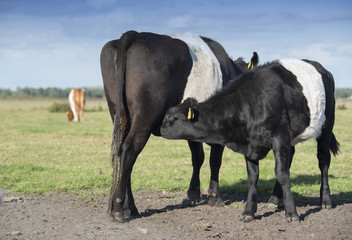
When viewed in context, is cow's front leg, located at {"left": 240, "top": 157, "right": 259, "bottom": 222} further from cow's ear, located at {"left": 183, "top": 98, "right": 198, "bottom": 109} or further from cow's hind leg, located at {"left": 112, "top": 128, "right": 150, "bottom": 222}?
cow's hind leg, located at {"left": 112, "top": 128, "right": 150, "bottom": 222}

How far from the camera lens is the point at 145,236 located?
17.6ft

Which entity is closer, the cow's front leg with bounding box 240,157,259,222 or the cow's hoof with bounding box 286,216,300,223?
the cow's hoof with bounding box 286,216,300,223

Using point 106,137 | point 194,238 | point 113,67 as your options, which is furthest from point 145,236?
point 106,137

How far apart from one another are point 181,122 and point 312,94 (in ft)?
6.61

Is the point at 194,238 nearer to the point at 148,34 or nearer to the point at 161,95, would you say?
the point at 161,95

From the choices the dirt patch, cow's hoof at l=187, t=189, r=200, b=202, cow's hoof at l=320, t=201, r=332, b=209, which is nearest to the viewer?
the dirt patch

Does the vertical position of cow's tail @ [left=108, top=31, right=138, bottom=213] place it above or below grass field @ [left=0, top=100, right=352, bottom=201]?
above

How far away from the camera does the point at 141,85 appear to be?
6043 mm

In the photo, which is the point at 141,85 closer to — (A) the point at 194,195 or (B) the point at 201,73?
(B) the point at 201,73

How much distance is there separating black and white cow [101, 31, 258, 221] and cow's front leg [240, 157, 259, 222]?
1.22m

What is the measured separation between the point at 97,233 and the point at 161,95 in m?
1.97

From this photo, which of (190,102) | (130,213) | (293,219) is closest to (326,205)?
(293,219)

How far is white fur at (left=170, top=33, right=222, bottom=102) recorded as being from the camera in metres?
6.48

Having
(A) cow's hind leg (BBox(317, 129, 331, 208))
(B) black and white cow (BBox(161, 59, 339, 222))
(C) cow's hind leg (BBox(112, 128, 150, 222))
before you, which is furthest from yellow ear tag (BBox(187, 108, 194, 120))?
(A) cow's hind leg (BBox(317, 129, 331, 208))
